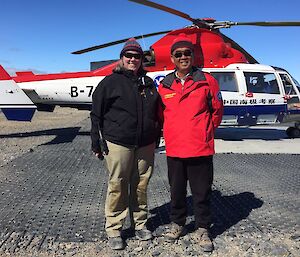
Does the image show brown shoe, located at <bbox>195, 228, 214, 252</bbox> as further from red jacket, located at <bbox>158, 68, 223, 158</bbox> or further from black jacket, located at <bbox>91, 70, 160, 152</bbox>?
black jacket, located at <bbox>91, 70, 160, 152</bbox>

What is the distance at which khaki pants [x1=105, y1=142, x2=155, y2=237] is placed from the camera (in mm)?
3189

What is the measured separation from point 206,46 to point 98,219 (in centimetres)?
691

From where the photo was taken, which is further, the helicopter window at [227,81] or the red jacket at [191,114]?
the helicopter window at [227,81]

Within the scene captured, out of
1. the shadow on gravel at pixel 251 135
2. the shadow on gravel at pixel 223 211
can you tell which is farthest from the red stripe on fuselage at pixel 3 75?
the shadow on gravel at pixel 223 211

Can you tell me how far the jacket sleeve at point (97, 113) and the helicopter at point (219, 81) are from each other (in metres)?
6.41

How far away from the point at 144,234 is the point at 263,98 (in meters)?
7.85

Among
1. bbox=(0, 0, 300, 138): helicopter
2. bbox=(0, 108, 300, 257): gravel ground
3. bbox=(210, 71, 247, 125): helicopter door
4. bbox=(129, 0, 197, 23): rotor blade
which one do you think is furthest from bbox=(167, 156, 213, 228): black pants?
bbox=(210, 71, 247, 125): helicopter door

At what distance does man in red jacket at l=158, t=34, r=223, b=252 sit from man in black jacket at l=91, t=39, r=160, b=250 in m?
0.20

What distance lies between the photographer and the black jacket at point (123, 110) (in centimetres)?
316

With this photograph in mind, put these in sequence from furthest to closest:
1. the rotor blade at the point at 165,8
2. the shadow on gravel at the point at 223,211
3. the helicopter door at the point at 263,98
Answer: the helicopter door at the point at 263,98 < the rotor blade at the point at 165,8 < the shadow on gravel at the point at 223,211

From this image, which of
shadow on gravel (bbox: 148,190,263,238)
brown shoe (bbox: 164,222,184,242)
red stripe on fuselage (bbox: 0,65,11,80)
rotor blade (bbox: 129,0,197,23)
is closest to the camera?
brown shoe (bbox: 164,222,184,242)

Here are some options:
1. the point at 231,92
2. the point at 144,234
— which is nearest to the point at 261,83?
the point at 231,92

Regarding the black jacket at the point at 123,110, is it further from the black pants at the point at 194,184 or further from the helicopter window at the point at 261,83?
the helicopter window at the point at 261,83

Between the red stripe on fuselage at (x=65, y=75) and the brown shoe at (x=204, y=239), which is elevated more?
the red stripe on fuselage at (x=65, y=75)
